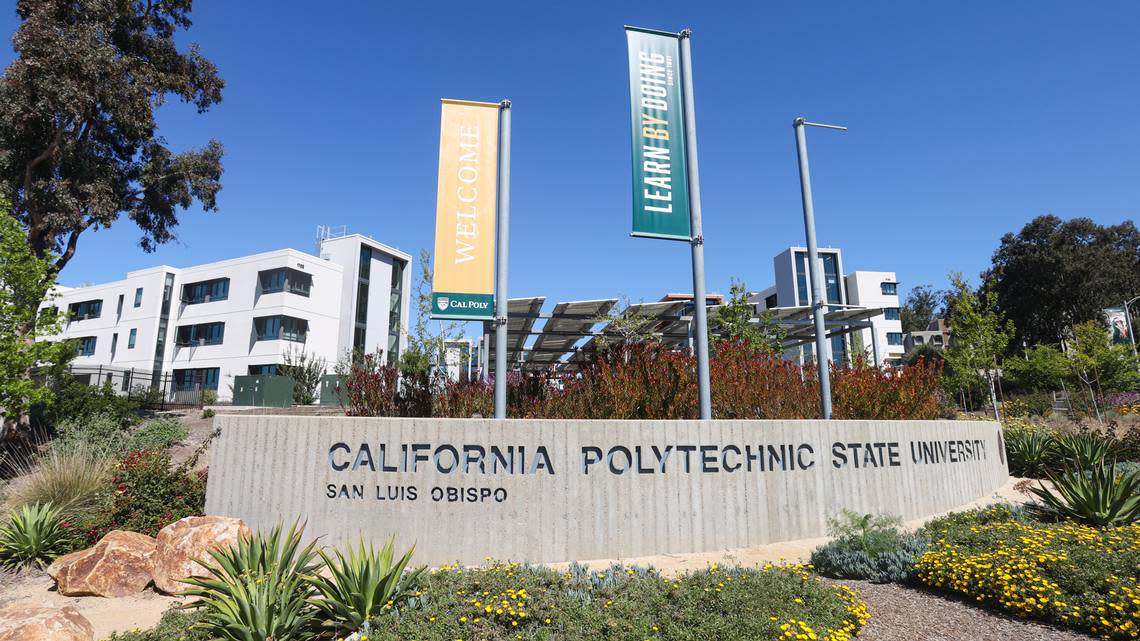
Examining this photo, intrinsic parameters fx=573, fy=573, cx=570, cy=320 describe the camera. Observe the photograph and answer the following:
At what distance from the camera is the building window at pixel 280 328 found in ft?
121

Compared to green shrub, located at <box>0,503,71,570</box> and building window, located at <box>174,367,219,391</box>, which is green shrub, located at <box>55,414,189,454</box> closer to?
green shrub, located at <box>0,503,71,570</box>

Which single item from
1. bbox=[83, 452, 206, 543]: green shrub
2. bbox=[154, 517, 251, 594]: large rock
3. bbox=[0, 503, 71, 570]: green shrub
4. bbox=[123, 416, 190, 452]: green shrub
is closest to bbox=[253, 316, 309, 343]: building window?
bbox=[123, 416, 190, 452]: green shrub

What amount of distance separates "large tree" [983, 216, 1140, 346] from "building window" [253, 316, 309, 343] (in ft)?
184

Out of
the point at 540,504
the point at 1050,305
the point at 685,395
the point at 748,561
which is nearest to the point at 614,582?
the point at 540,504

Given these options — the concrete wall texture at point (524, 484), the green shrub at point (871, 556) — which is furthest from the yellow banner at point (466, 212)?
the green shrub at point (871, 556)

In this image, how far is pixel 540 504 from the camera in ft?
21.6

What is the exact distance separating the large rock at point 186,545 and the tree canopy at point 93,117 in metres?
13.4

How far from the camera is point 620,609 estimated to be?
14.9 feet

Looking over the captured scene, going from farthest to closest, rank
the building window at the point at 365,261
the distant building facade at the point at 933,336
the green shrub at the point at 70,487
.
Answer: the distant building facade at the point at 933,336 < the building window at the point at 365,261 < the green shrub at the point at 70,487

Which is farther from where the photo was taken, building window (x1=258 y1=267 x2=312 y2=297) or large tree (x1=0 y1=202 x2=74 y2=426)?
building window (x1=258 y1=267 x2=312 y2=297)

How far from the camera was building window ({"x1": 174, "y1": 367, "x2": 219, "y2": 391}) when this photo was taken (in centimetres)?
3794

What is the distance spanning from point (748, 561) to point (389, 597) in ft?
12.6

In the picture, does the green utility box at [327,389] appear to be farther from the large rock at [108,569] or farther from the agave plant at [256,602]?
the agave plant at [256,602]

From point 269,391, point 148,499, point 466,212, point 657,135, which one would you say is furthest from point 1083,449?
point 269,391
